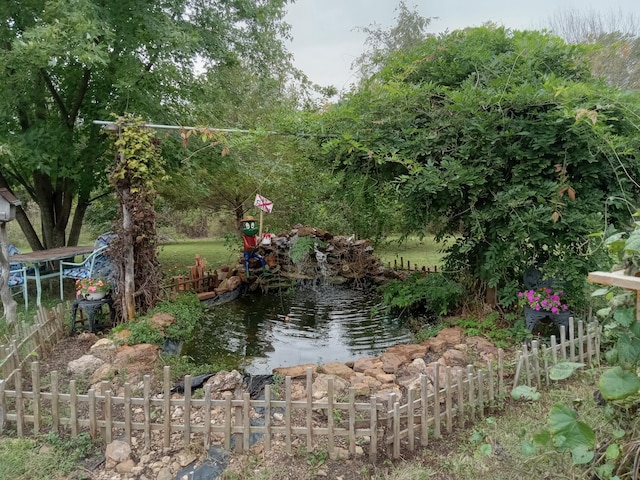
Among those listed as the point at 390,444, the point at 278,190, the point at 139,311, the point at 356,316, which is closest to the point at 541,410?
the point at 390,444

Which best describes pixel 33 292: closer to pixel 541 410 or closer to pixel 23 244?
pixel 541 410

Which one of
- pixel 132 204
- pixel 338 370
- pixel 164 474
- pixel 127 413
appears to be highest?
pixel 132 204

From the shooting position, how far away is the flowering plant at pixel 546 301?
425 cm

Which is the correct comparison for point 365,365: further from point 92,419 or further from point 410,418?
point 92,419

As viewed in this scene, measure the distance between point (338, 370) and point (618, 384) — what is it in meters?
2.35

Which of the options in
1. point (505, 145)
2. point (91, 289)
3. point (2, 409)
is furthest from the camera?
point (91, 289)

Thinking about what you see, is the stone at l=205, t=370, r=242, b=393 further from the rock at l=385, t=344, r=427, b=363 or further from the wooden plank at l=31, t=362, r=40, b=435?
the rock at l=385, t=344, r=427, b=363

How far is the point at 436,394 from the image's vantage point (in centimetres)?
273

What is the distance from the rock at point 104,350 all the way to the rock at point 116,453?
1547 mm

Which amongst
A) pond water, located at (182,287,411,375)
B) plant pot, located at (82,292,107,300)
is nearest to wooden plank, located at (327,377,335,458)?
pond water, located at (182,287,411,375)

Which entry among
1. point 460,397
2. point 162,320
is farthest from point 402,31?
point 460,397

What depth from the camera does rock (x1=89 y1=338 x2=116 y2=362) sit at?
161 inches

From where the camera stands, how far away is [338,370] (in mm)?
3812

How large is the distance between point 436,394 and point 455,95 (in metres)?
3.00
